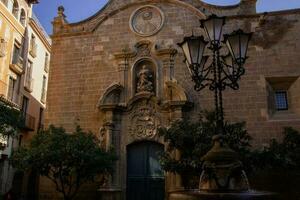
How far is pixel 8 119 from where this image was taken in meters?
9.37

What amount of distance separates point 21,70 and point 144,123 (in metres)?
9.03

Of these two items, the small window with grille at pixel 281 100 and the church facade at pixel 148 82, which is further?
the small window with grille at pixel 281 100

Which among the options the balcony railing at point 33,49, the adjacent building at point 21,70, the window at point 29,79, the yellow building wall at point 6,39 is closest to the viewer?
the yellow building wall at point 6,39

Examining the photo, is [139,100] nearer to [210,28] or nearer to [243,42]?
[210,28]

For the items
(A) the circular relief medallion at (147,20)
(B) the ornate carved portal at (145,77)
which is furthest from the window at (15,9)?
(B) the ornate carved portal at (145,77)

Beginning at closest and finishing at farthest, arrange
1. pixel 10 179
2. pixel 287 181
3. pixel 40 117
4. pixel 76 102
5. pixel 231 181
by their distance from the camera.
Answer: pixel 231 181, pixel 287 181, pixel 76 102, pixel 10 179, pixel 40 117

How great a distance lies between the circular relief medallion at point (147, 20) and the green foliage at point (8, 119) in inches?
244

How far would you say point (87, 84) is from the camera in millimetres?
13758

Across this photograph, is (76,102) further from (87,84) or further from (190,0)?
(190,0)

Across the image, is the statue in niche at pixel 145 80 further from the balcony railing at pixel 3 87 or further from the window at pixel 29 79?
the window at pixel 29 79

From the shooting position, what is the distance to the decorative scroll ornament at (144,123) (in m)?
12.5

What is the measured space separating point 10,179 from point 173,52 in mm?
10916

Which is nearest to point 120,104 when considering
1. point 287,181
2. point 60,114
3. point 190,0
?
point 60,114

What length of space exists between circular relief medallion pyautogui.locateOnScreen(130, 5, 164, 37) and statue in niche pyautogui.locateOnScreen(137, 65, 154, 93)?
5.42 feet
